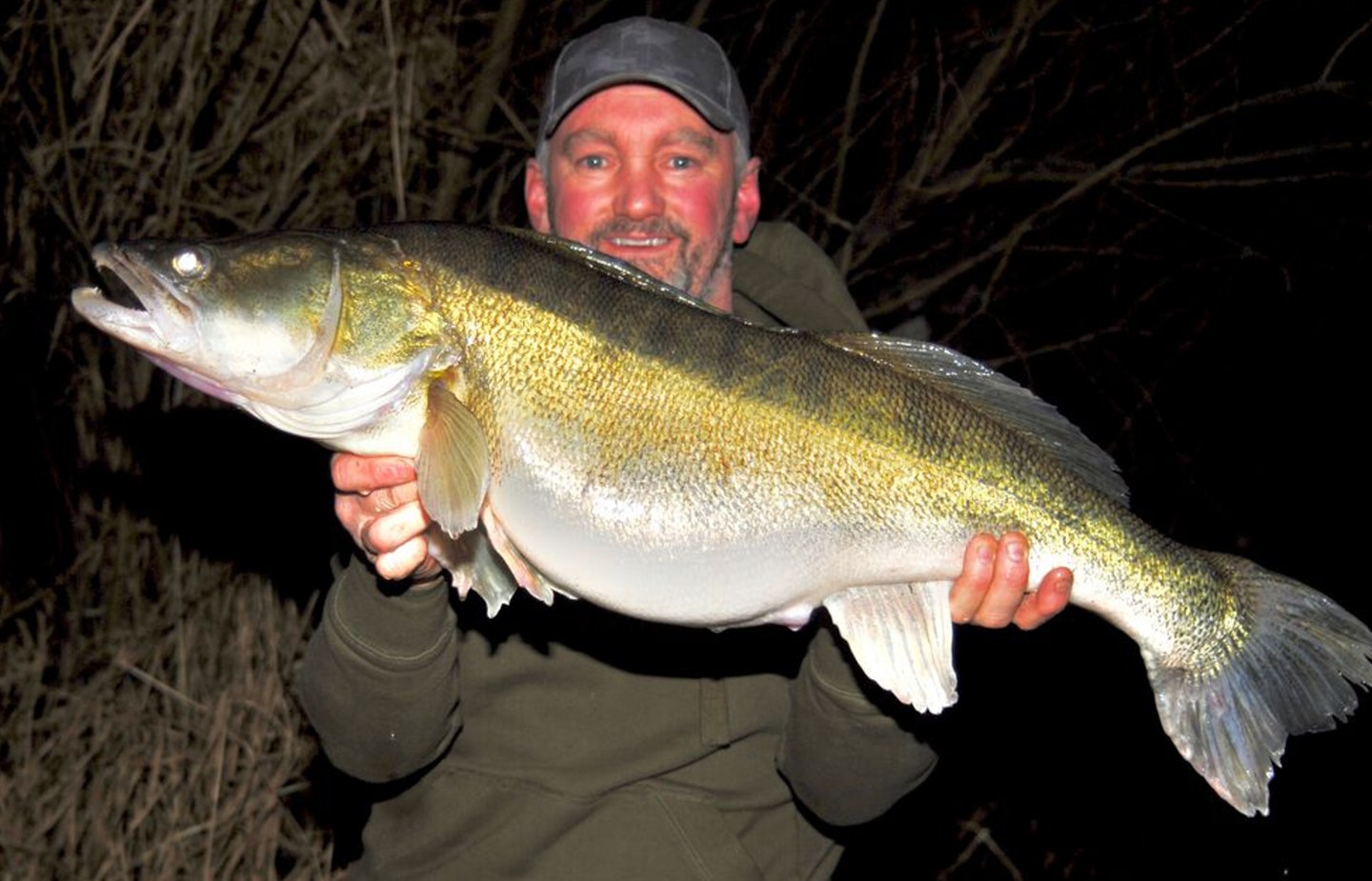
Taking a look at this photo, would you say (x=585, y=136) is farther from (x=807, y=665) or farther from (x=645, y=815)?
(x=645, y=815)

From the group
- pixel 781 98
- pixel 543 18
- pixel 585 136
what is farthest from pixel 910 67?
pixel 585 136

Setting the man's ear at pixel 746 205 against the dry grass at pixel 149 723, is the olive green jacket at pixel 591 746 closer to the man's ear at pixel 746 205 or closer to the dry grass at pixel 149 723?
the dry grass at pixel 149 723

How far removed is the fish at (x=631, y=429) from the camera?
235cm

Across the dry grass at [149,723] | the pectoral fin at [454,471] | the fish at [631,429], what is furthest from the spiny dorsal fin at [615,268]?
the dry grass at [149,723]

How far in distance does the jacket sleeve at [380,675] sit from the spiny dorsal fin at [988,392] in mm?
1055

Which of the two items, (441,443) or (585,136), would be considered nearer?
(441,443)

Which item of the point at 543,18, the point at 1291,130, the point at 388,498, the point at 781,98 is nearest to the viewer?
A: the point at 388,498

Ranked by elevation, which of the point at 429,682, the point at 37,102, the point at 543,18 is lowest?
the point at 429,682

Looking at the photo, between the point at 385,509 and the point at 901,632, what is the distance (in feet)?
3.41

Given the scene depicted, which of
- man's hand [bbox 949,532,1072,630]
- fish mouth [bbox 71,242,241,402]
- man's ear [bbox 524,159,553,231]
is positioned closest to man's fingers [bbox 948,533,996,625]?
man's hand [bbox 949,532,1072,630]

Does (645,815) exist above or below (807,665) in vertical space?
below

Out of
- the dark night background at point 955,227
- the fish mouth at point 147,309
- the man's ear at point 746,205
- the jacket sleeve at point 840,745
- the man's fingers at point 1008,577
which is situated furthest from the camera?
the dark night background at point 955,227

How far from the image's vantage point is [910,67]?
622 cm

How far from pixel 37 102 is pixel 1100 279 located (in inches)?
263
